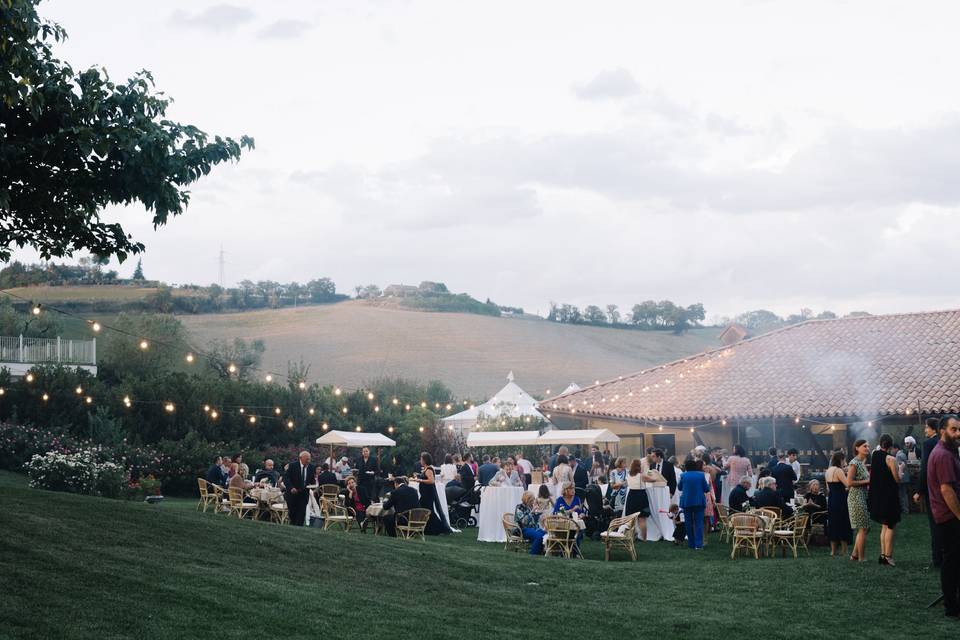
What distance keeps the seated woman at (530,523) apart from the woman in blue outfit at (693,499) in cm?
245

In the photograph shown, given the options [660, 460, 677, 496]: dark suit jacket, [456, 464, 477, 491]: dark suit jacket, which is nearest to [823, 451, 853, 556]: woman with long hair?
[660, 460, 677, 496]: dark suit jacket

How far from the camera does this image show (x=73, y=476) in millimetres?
18391

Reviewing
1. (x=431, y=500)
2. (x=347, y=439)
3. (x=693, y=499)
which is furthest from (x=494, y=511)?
(x=347, y=439)

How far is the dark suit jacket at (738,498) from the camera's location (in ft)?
56.2

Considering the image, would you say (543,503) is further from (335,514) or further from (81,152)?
(81,152)

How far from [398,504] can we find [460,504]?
4369mm

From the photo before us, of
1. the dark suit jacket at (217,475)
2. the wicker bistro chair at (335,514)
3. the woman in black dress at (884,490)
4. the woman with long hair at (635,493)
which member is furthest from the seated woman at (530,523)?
the dark suit jacket at (217,475)

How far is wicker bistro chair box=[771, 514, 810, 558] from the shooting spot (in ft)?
48.3

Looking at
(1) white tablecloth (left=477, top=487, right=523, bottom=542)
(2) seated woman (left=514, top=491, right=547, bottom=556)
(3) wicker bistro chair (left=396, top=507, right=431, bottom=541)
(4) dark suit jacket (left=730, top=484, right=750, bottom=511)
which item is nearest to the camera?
(2) seated woman (left=514, top=491, right=547, bottom=556)

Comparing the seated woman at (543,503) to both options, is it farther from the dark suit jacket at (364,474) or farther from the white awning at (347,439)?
the white awning at (347,439)

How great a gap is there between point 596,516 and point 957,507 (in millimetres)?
8930

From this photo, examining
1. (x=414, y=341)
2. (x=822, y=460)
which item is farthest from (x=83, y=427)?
(x=414, y=341)

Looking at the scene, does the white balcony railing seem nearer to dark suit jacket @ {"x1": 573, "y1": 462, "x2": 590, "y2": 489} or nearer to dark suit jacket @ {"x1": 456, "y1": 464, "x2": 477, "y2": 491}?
dark suit jacket @ {"x1": 456, "y1": 464, "x2": 477, "y2": 491}

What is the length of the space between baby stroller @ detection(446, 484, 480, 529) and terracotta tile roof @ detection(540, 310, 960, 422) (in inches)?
332
